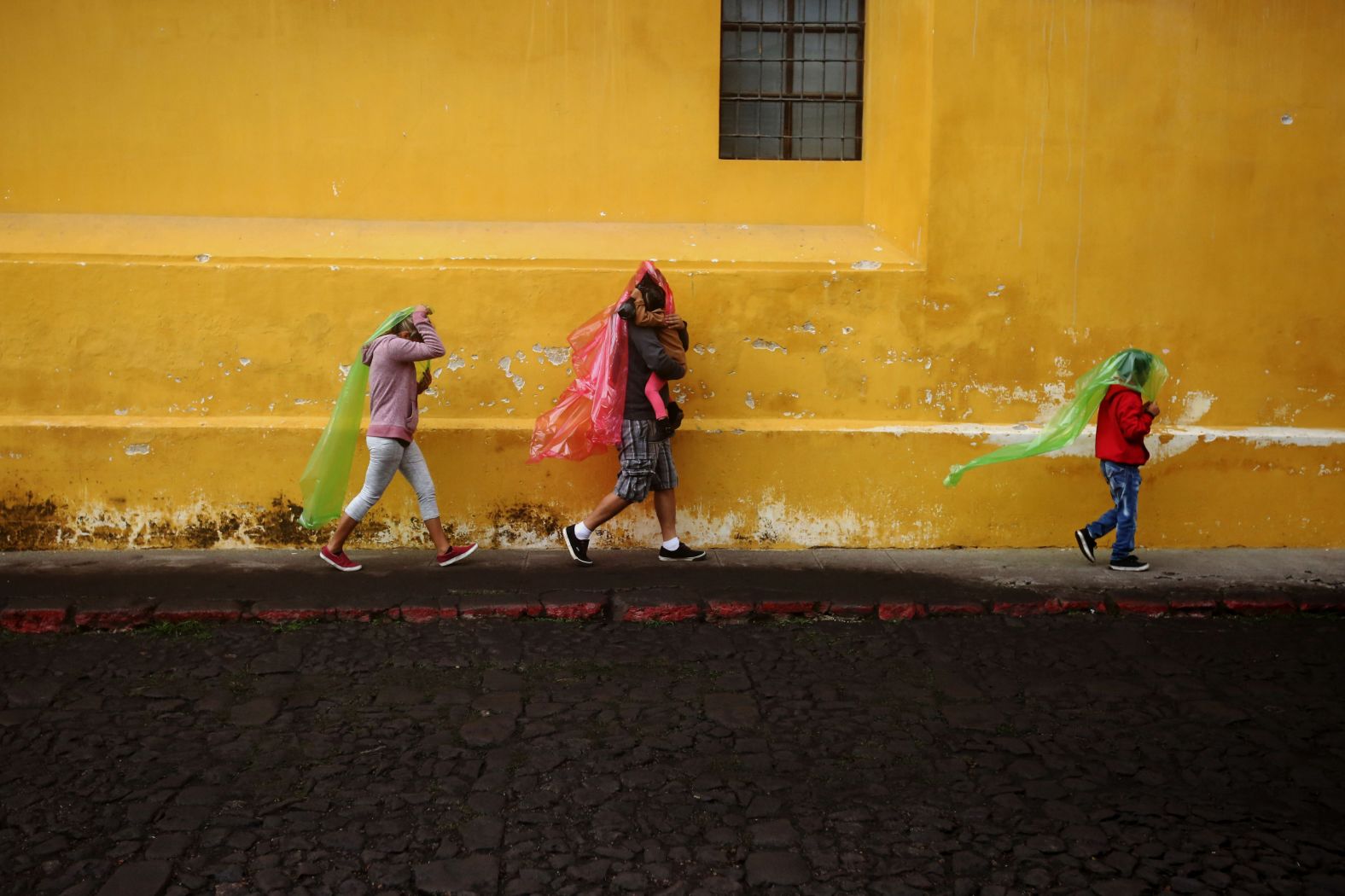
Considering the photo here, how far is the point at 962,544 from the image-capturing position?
7.61 meters

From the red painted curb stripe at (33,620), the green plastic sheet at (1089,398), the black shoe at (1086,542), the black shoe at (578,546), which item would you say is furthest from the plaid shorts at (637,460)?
the red painted curb stripe at (33,620)

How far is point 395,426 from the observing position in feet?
22.3

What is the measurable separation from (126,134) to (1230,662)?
23.2ft

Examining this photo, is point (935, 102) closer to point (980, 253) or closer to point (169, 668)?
point (980, 253)

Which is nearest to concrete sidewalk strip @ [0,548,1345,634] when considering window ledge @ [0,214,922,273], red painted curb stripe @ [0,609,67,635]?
red painted curb stripe @ [0,609,67,635]

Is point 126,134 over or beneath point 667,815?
over

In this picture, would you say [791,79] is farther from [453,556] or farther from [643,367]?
[453,556]

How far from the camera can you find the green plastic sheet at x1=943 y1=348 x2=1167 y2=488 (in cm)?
702

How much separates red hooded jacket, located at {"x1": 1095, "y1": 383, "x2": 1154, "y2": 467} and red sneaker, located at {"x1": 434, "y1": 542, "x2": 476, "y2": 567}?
3.72 metres

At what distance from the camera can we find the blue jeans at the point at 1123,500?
7023 mm

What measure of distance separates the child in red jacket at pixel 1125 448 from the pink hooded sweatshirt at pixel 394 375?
3.84 m

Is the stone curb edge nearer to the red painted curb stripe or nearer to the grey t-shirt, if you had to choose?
the red painted curb stripe

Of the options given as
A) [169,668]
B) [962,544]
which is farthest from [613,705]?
[962,544]

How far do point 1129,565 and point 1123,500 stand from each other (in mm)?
395
